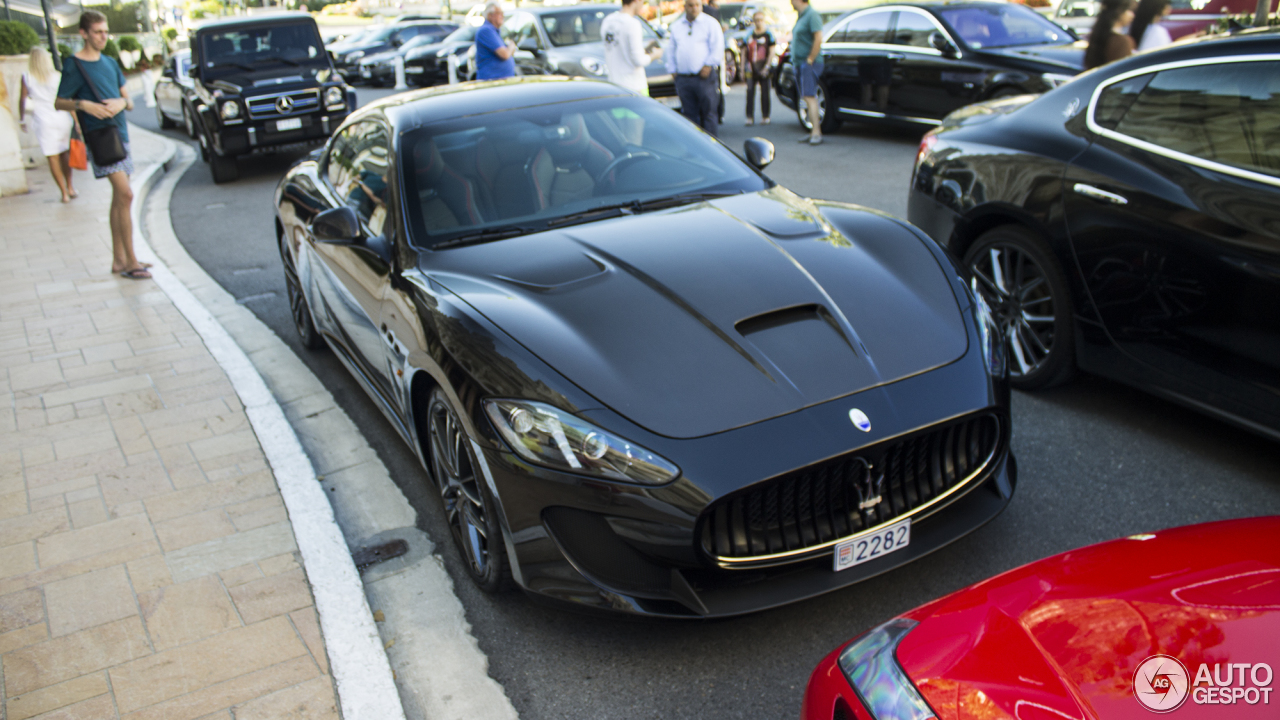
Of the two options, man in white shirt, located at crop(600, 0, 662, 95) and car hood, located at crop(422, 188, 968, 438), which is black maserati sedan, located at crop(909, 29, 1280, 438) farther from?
man in white shirt, located at crop(600, 0, 662, 95)

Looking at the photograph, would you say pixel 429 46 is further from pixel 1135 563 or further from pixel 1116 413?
pixel 1135 563

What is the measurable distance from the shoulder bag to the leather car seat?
4.35 m

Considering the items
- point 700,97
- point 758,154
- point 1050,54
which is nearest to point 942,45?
point 1050,54

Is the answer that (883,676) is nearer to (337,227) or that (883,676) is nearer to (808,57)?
(337,227)

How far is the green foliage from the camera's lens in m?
14.0

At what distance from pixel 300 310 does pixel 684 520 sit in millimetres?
3832

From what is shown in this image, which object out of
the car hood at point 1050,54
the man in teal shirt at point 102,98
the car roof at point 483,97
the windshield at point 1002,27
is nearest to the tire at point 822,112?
the windshield at point 1002,27

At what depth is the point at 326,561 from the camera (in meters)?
3.50

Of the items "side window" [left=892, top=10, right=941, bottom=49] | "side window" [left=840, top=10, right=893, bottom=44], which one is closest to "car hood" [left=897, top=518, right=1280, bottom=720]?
"side window" [left=892, top=10, right=941, bottom=49]

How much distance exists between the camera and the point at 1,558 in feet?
12.0

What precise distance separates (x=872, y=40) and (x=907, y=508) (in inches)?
409

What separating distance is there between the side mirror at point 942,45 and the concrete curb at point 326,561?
8.32 m

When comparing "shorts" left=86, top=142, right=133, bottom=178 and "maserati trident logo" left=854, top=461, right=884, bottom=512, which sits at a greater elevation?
"shorts" left=86, top=142, right=133, bottom=178

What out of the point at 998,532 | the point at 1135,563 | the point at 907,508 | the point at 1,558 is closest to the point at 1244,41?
the point at 998,532
